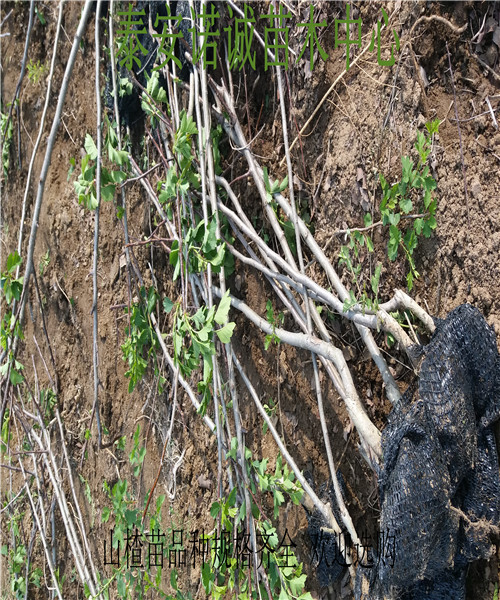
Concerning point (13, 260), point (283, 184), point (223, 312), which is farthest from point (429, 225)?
point (13, 260)

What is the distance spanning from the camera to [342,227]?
5.98 ft

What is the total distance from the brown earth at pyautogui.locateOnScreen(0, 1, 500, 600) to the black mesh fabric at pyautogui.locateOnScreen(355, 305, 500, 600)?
0.37 feet

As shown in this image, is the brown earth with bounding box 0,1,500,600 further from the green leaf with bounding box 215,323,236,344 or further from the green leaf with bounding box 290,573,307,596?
the green leaf with bounding box 215,323,236,344

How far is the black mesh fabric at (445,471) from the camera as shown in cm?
137

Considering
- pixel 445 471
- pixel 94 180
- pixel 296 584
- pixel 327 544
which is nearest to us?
pixel 445 471

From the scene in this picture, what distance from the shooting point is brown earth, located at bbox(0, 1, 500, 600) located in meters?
1.56

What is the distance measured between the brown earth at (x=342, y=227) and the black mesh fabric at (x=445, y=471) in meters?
0.11

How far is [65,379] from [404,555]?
2002mm

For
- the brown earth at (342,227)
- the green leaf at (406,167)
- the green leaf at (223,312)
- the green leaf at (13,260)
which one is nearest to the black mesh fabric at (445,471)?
the brown earth at (342,227)

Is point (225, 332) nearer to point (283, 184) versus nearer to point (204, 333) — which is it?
point (204, 333)

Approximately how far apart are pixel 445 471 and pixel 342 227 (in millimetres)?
764

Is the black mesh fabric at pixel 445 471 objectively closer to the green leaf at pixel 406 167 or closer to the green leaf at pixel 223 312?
the green leaf at pixel 406 167

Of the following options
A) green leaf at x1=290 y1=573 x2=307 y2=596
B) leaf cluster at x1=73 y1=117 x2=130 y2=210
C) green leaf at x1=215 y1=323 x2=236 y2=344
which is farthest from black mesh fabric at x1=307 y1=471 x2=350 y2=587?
leaf cluster at x1=73 y1=117 x2=130 y2=210

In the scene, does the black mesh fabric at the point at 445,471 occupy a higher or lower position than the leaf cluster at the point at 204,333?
lower
